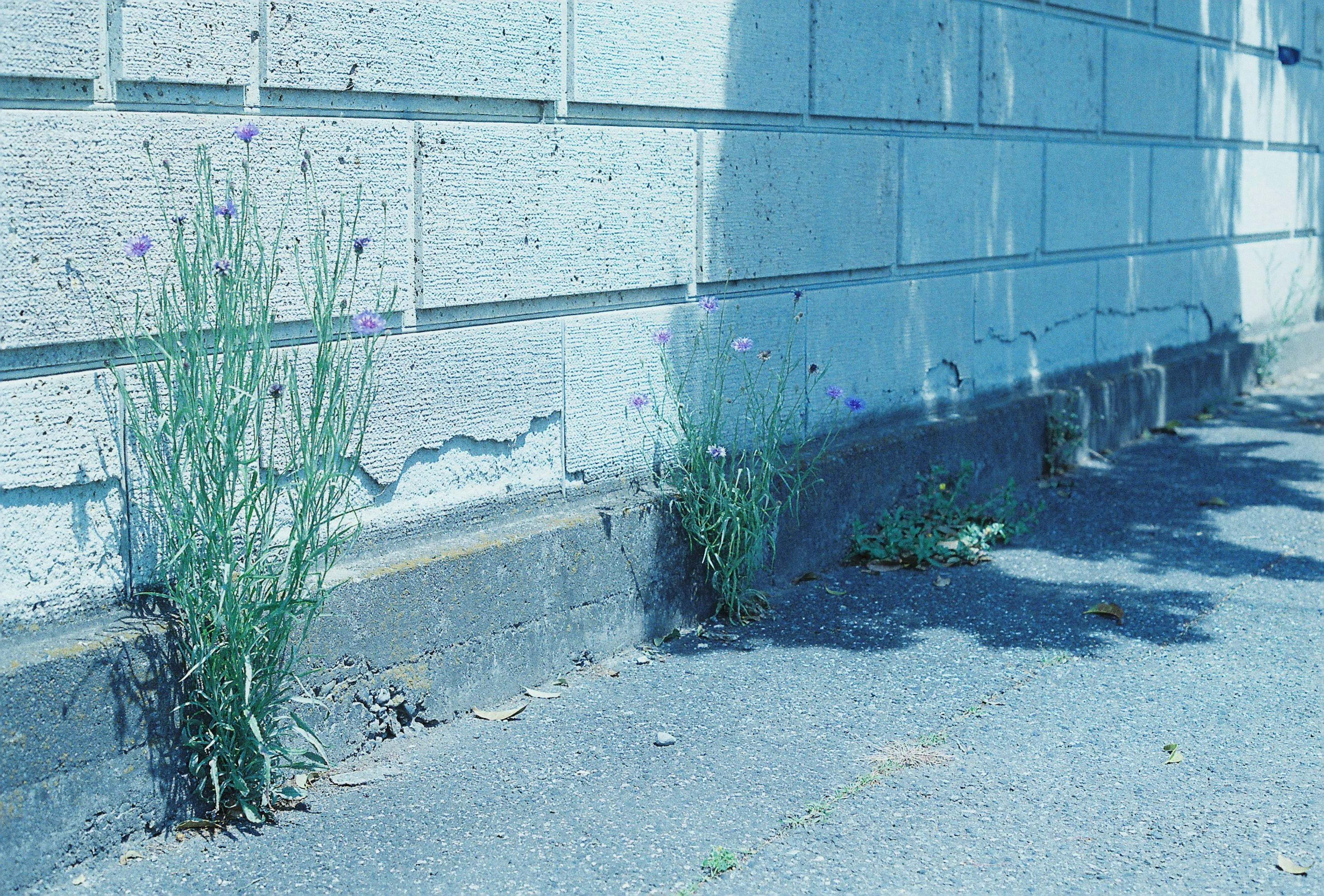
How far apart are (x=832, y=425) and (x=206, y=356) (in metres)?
2.75

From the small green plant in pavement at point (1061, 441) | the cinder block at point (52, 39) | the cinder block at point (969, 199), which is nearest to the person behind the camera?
the cinder block at point (52, 39)

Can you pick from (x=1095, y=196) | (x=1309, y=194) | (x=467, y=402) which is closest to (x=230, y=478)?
(x=467, y=402)

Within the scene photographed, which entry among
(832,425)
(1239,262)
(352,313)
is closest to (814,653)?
(832,425)

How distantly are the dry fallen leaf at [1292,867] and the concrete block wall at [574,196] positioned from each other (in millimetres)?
2141

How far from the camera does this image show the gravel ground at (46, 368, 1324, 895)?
2990mm

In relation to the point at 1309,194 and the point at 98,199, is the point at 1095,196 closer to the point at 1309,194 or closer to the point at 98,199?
the point at 1309,194

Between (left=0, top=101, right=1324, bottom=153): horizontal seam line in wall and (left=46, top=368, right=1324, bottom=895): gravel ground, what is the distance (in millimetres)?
1524

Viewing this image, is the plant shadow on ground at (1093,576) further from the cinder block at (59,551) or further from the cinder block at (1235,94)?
the cinder block at (1235,94)

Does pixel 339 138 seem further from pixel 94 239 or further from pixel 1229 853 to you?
pixel 1229 853

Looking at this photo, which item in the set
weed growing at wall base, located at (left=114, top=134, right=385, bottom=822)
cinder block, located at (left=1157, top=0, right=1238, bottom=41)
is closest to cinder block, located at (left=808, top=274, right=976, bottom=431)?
weed growing at wall base, located at (left=114, top=134, right=385, bottom=822)

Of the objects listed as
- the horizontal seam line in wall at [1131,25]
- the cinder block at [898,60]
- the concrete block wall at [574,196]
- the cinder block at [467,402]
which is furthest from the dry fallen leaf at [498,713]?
the horizontal seam line in wall at [1131,25]

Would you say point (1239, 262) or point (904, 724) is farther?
point (1239, 262)

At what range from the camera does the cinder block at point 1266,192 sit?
359 inches

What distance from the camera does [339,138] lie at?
358 centimetres
